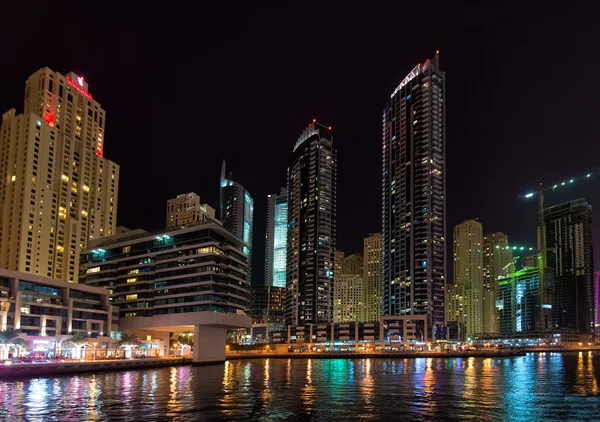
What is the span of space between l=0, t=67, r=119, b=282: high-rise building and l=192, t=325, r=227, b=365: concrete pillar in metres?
64.7

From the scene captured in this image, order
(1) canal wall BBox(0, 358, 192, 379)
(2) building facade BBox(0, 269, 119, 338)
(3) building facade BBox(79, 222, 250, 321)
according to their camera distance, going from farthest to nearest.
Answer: (3) building facade BBox(79, 222, 250, 321) → (2) building facade BBox(0, 269, 119, 338) → (1) canal wall BBox(0, 358, 192, 379)

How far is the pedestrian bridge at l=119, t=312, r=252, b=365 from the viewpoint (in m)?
126

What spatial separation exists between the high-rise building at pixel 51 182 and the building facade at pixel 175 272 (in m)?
26.7

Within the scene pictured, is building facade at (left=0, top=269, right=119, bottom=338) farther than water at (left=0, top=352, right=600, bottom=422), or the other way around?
building facade at (left=0, top=269, right=119, bottom=338)

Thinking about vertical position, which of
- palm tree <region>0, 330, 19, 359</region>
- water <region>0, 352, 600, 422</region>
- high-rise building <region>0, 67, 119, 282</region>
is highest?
high-rise building <region>0, 67, 119, 282</region>

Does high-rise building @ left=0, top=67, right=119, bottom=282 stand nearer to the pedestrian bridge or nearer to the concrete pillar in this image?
the pedestrian bridge

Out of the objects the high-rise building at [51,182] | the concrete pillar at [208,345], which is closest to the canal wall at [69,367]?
the concrete pillar at [208,345]

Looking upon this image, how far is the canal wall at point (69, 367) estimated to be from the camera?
3351 inches

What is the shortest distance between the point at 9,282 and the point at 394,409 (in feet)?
291

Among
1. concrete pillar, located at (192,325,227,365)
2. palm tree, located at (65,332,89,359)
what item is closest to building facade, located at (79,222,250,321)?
concrete pillar, located at (192,325,227,365)

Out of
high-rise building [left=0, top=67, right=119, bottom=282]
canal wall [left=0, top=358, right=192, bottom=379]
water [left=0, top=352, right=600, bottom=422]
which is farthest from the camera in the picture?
high-rise building [left=0, top=67, right=119, bottom=282]

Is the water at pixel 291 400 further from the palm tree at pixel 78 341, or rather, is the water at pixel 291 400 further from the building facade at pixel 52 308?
the palm tree at pixel 78 341

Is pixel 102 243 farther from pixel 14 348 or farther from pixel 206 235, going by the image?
pixel 14 348

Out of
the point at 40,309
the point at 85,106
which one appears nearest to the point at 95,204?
the point at 85,106
